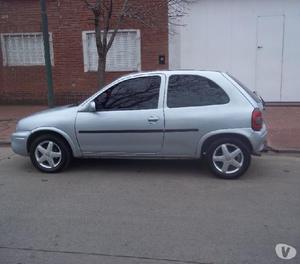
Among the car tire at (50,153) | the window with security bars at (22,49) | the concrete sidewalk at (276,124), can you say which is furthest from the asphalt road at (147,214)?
the window with security bars at (22,49)

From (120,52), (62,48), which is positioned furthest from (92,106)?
(62,48)

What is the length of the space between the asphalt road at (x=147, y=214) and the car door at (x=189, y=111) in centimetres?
51

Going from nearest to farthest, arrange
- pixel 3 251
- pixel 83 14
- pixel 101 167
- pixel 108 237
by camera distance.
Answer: pixel 3 251, pixel 108 237, pixel 101 167, pixel 83 14

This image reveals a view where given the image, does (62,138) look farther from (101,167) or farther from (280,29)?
(280,29)

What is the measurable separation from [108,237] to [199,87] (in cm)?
278

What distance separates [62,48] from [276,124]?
6.53 meters

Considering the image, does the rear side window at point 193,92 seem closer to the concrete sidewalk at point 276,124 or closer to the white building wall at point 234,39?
the concrete sidewalk at point 276,124

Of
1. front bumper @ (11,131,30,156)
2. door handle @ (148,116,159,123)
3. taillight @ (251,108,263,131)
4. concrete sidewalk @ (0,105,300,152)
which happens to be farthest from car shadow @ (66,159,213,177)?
concrete sidewalk @ (0,105,300,152)

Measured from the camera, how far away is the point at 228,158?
19.6 feet

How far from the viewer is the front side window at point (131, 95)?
6148 mm

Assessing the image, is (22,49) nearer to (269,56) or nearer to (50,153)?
(269,56)

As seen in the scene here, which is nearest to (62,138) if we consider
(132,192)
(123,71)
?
(132,192)

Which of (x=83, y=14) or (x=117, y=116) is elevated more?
(x=83, y=14)

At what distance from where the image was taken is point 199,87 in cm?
609
